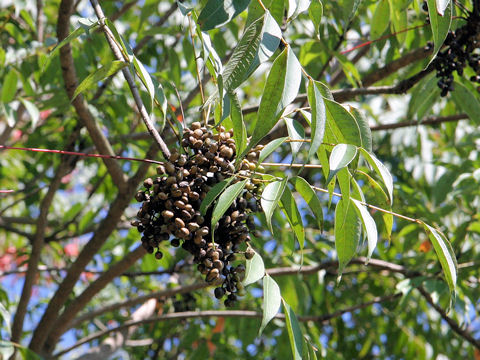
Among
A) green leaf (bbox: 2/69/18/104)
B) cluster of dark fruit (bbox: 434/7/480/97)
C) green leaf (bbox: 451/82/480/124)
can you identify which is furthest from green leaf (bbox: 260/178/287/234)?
green leaf (bbox: 2/69/18/104)

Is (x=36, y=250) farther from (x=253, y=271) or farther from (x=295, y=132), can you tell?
(x=295, y=132)

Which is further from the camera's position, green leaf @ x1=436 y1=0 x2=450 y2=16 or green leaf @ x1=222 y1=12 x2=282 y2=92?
green leaf @ x1=436 y1=0 x2=450 y2=16

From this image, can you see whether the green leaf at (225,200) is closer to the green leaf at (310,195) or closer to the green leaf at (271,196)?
the green leaf at (271,196)

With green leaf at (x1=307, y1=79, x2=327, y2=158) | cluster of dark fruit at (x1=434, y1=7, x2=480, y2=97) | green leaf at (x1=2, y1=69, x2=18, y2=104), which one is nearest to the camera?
green leaf at (x1=307, y1=79, x2=327, y2=158)

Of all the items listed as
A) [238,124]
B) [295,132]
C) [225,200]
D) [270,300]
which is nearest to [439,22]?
[295,132]

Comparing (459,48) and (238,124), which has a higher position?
(238,124)

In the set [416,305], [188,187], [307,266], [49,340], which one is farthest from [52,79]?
[416,305]

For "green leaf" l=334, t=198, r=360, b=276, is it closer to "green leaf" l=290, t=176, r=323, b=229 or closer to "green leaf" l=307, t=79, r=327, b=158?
"green leaf" l=290, t=176, r=323, b=229
